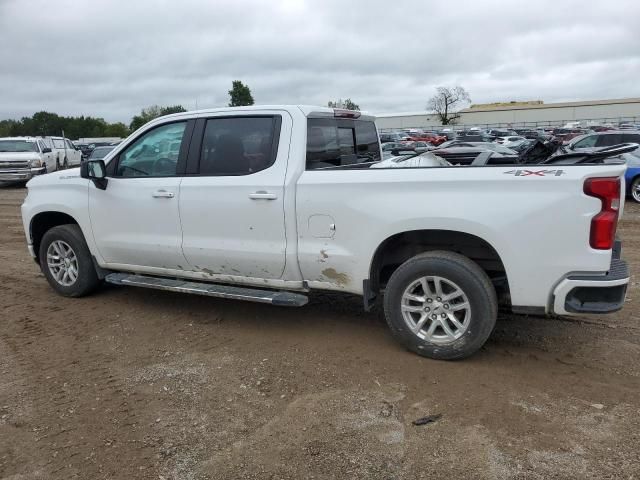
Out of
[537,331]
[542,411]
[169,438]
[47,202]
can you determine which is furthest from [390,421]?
[47,202]

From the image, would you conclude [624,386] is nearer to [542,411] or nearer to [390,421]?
[542,411]

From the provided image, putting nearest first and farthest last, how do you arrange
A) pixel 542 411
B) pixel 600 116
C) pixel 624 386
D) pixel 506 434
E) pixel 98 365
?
pixel 506 434, pixel 542 411, pixel 624 386, pixel 98 365, pixel 600 116

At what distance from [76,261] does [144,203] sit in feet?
4.31

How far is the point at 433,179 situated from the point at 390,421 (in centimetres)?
169

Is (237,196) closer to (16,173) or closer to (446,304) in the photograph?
(446,304)

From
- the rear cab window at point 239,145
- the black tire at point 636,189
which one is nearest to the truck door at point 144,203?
the rear cab window at point 239,145

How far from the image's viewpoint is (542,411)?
357 centimetres

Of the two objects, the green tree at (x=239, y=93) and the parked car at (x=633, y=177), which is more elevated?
the green tree at (x=239, y=93)

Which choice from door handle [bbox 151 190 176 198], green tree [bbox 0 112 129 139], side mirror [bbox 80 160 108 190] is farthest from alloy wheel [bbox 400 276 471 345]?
green tree [bbox 0 112 129 139]

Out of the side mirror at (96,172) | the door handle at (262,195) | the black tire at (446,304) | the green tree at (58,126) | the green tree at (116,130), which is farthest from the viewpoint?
the green tree at (116,130)

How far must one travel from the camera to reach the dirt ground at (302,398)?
122 inches

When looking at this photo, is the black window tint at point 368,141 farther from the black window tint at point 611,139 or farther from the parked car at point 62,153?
the parked car at point 62,153

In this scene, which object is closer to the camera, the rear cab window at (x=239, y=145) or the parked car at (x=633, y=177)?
the rear cab window at (x=239, y=145)

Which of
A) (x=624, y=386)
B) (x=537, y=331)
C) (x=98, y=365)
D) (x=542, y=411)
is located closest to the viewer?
(x=542, y=411)
